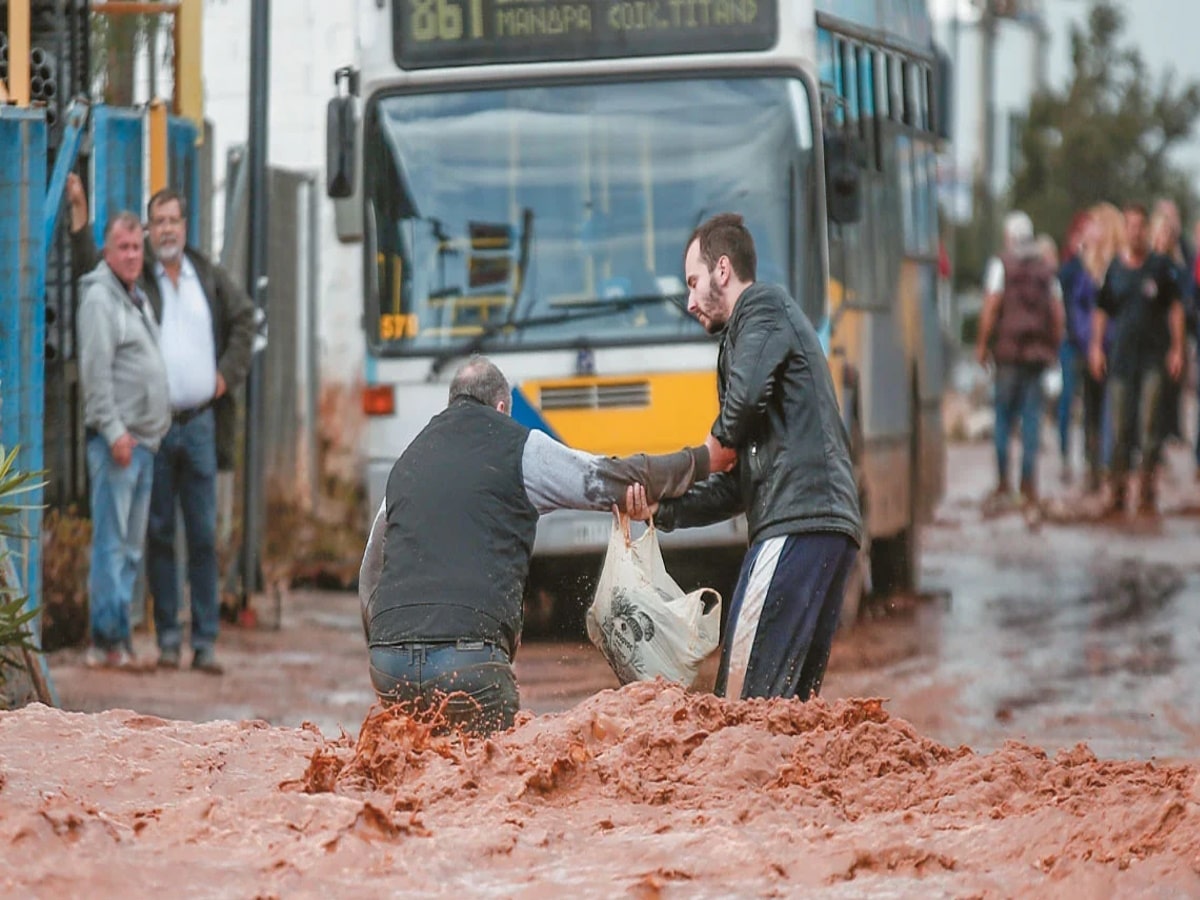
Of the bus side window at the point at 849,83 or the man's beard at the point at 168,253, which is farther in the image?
the bus side window at the point at 849,83

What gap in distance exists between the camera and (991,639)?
1366cm

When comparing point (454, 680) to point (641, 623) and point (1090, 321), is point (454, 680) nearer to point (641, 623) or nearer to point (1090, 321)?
point (641, 623)

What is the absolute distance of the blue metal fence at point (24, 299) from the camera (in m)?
10.7

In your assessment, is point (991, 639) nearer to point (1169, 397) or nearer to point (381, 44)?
point (381, 44)

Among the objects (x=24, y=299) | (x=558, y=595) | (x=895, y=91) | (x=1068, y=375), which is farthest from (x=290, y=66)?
(x=24, y=299)

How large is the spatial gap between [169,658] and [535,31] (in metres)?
3.60

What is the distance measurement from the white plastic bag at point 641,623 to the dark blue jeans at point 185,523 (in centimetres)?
502

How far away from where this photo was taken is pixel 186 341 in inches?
488

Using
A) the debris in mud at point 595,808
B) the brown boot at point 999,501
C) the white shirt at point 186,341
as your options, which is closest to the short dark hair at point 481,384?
the debris in mud at point 595,808

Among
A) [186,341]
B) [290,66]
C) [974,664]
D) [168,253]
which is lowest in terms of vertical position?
[974,664]

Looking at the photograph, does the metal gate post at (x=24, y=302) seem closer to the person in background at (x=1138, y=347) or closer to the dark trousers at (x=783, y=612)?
the dark trousers at (x=783, y=612)

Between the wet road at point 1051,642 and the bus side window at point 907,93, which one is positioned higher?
the bus side window at point 907,93

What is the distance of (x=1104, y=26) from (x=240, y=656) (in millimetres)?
34984

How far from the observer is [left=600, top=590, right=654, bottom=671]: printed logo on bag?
25.2ft
